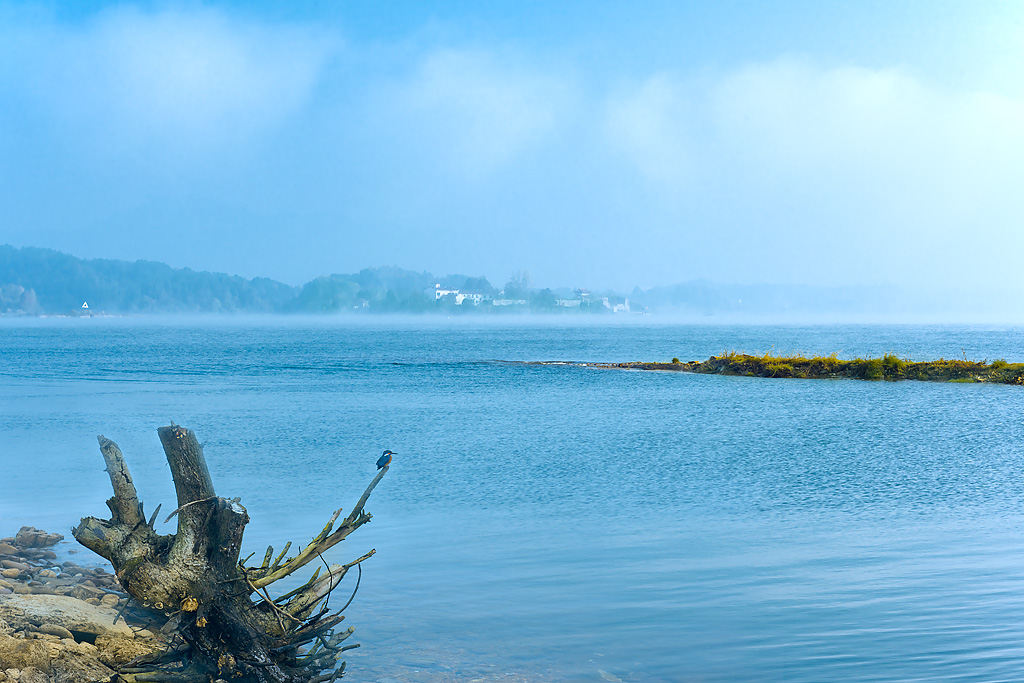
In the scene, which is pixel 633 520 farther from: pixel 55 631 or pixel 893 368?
pixel 893 368

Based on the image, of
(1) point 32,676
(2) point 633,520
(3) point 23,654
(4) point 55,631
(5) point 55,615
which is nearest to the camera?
(1) point 32,676

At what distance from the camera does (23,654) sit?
22.4 ft

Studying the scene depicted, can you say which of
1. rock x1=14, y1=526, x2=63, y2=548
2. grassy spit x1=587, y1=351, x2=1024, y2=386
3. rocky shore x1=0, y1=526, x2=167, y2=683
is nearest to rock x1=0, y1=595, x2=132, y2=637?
rocky shore x1=0, y1=526, x2=167, y2=683

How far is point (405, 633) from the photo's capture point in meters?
9.71

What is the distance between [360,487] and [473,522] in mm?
4746

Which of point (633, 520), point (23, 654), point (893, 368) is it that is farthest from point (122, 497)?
point (893, 368)

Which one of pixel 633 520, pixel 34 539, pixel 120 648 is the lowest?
pixel 633 520

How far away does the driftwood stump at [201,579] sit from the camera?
725 centimetres

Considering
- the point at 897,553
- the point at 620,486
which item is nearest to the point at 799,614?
the point at 897,553

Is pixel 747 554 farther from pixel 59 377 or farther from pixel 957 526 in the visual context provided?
pixel 59 377

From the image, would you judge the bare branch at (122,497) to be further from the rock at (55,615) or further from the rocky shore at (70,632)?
the rock at (55,615)

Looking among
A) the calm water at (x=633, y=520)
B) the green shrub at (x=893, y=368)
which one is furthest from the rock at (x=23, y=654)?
the green shrub at (x=893, y=368)

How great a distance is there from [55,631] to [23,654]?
0.78 m

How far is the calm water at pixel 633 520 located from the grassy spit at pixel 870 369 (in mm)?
11930
